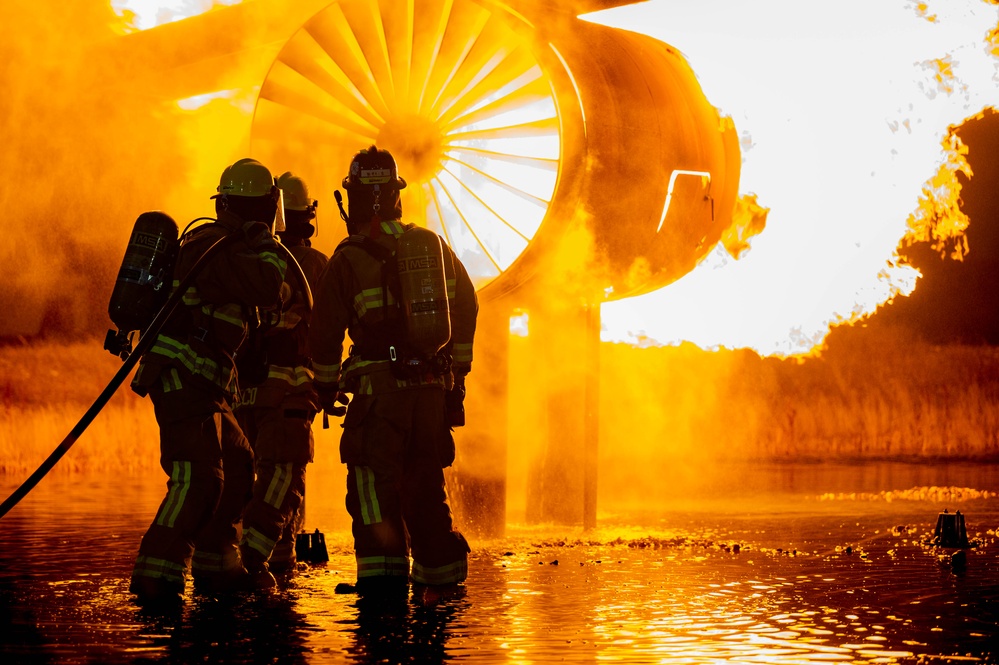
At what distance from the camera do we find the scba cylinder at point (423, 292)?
6.95 metres

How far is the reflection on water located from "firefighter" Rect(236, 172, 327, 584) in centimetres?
28

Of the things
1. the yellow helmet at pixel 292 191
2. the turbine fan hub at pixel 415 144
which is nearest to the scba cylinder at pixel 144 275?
the yellow helmet at pixel 292 191

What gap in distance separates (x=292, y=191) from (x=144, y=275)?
61.3 inches

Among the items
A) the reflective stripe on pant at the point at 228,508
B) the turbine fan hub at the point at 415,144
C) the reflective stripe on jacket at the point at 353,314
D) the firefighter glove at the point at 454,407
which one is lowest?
the reflective stripe on pant at the point at 228,508

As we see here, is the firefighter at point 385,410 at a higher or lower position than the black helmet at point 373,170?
lower

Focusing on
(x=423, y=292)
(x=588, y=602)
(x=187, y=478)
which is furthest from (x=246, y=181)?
(x=588, y=602)

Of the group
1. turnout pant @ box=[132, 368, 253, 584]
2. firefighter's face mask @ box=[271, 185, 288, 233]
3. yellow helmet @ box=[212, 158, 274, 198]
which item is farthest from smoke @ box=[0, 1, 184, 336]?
turnout pant @ box=[132, 368, 253, 584]

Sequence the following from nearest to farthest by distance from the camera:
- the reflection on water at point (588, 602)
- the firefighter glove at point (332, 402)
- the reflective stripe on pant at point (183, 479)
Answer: the reflection on water at point (588, 602) < the reflective stripe on pant at point (183, 479) < the firefighter glove at point (332, 402)

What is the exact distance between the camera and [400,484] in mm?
7172

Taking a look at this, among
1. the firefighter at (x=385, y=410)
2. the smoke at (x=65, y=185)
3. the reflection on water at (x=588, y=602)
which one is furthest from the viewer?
the smoke at (x=65, y=185)

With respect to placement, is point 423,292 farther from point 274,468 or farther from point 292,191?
point 292,191

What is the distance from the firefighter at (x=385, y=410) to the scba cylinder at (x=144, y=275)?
0.73m

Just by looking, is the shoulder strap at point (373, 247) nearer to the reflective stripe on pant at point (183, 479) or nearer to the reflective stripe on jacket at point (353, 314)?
the reflective stripe on jacket at point (353, 314)

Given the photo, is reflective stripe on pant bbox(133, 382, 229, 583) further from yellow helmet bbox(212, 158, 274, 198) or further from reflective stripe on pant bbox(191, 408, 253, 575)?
yellow helmet bbox(212, 158, 274, 198)
